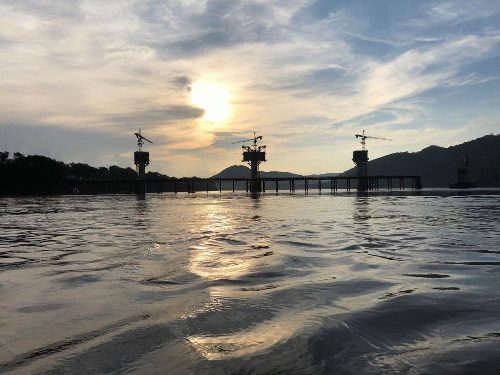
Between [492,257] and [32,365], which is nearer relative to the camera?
[32,365]

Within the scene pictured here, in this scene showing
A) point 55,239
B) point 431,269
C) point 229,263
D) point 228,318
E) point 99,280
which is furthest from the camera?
point 55,239

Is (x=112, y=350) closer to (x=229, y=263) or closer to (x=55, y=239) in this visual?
(x=229, y=263)

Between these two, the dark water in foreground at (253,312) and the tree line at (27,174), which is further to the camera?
the tree line at (27,174)

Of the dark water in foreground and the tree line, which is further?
the tree line

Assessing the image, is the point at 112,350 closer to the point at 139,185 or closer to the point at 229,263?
the point at 229,263

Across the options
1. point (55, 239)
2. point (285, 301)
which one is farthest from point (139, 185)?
point (285, 301)

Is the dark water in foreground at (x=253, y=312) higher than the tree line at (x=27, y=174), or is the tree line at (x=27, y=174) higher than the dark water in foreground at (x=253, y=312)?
the tree line at (x=27, y=174)

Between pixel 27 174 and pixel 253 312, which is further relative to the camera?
pixel 27 174

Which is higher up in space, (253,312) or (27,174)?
(27,174)

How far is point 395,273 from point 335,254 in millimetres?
2859

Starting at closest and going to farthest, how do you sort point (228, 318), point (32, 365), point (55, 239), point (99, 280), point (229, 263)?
1. point (32, 365)
2. point (228, 318)
3. point (99, 280)
4. point (229, 263)
5. point (55, 239)

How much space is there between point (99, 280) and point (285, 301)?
4.06m

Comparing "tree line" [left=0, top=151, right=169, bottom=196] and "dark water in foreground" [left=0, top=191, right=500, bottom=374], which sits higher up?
"tree line" [left=0, top=151, right=169, bottom=196]

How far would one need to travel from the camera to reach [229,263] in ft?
31.4
